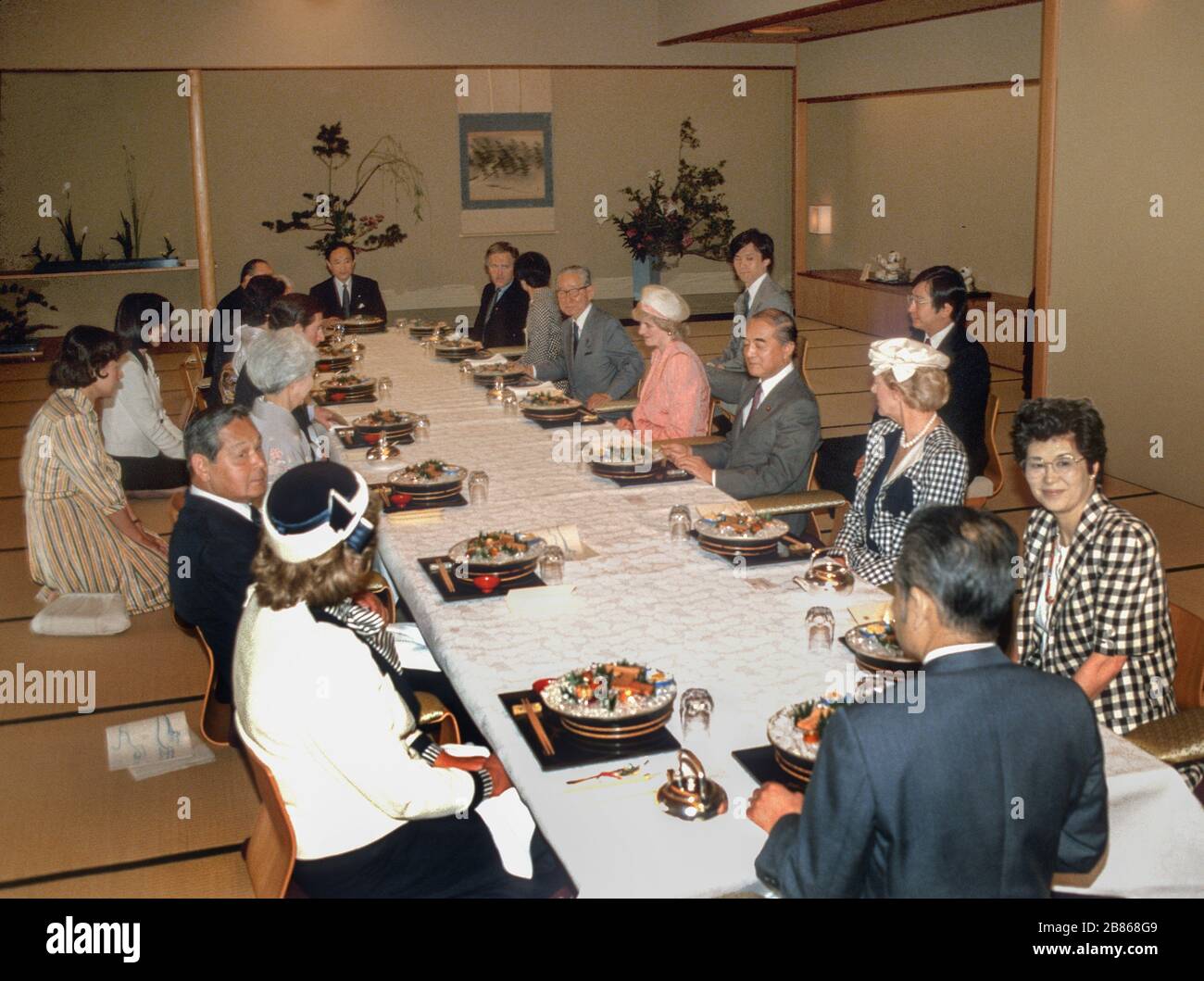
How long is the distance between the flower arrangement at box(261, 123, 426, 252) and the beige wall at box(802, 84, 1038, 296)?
13.8 feet

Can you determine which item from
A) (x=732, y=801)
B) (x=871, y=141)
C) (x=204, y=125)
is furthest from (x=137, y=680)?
(x=871, y=141)

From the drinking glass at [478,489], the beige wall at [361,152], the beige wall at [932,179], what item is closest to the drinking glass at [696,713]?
the drinking glass at [478,489]

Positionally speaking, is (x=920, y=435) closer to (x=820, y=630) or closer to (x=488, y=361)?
(x=820, y=630)

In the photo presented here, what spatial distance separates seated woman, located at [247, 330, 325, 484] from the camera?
4043mm

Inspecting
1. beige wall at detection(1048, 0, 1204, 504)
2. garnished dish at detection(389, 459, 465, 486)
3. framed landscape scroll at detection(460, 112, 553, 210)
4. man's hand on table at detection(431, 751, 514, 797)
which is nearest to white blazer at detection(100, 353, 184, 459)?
garnished dish at detection(389, 459, 465, 486)

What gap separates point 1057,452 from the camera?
2.57 meters

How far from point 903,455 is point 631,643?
1249 mm

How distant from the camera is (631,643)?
102 inches

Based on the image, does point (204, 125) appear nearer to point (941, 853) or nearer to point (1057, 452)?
point (1057, 452)

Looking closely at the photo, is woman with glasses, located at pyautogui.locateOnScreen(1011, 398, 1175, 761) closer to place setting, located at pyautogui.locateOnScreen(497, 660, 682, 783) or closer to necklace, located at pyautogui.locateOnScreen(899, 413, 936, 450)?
necklace, located at pyautogui.locateOnScreen(899, 413, 936, 450)

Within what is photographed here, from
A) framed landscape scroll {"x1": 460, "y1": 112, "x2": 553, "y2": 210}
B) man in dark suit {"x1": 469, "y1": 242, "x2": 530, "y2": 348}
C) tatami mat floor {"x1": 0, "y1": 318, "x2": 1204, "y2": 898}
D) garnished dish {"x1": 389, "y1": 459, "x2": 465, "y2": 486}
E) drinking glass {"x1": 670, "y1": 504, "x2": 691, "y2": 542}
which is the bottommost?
tatami mat floor {"x1": 0, "y1": 318, "x2": 1204, "y2": 898}

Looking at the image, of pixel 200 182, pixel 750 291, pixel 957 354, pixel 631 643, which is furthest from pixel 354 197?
pixel 631 643

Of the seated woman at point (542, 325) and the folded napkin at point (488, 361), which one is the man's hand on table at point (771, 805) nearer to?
the folded napkin at point (488, 361)

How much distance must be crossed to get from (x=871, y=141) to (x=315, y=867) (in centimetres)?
1111
